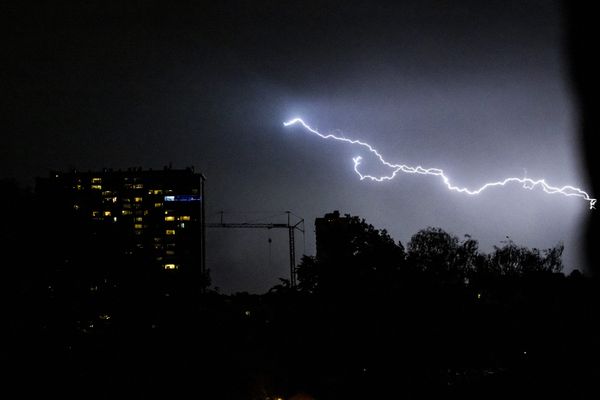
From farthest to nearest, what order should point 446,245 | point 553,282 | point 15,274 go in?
point 446,245
point 553,282
point 15,274

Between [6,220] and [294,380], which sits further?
[294,380]

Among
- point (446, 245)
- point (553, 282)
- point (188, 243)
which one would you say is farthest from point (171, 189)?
point (553, 282)

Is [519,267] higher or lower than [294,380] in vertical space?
higher

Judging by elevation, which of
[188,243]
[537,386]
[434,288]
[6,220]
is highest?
[188,243]

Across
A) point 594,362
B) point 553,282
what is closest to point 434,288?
point 594,362

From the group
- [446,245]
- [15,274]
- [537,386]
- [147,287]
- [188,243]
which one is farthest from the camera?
[188,243]

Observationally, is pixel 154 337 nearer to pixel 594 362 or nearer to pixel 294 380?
pixel 294 380

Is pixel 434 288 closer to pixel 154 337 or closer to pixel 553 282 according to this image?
pixel 154 337

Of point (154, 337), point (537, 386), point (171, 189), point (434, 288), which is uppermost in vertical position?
point (171, 189)

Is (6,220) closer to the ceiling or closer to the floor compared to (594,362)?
closer to the ceiling
